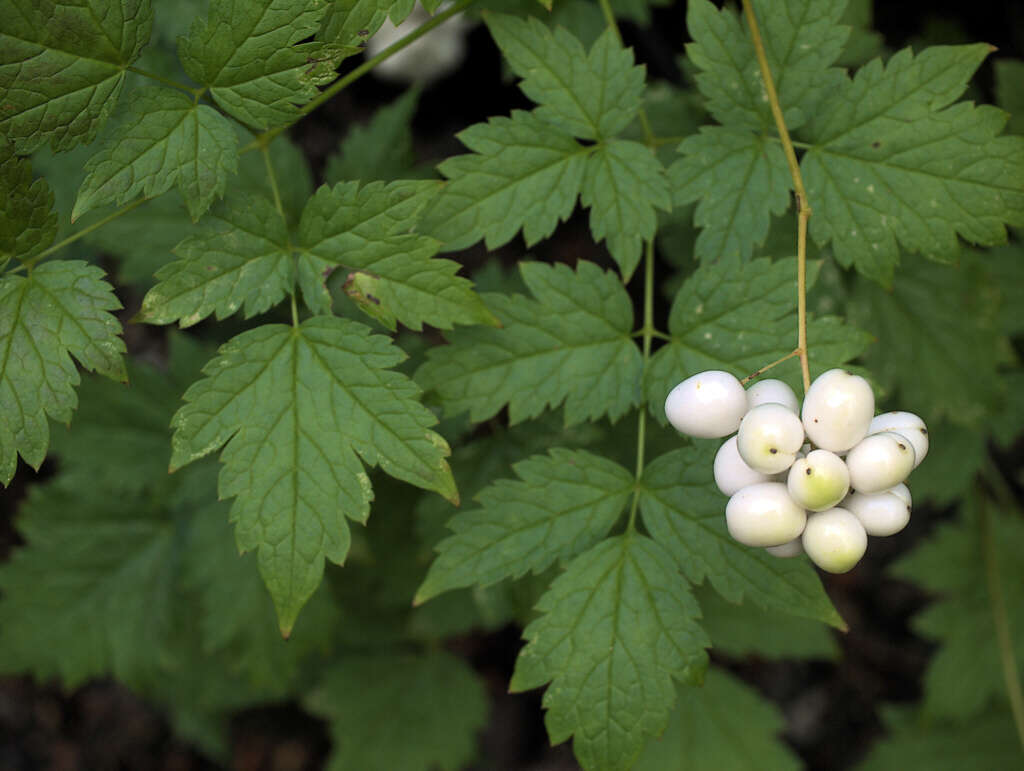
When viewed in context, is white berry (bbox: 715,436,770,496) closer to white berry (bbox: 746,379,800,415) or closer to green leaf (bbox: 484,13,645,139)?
white berry (bbox: 746,379,800,415)

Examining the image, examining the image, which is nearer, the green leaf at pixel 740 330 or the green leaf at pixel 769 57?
the green leaf at pixel 740 330

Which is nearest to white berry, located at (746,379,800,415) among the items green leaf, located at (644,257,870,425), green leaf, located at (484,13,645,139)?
green leaf, located at (644,257,870,425)

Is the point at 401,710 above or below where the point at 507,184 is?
below

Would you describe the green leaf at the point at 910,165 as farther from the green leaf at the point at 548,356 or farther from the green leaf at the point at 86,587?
the green leaf at the point at 86,587

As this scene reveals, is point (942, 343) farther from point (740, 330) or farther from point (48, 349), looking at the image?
point (48, 349)

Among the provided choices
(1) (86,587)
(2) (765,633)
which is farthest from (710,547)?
(1) (86,587)

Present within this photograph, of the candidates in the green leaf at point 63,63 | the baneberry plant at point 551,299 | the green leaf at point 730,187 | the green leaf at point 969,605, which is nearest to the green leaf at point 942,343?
the baneberry plant at point 551,299

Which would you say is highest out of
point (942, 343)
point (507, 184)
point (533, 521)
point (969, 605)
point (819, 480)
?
point (507, 184)
